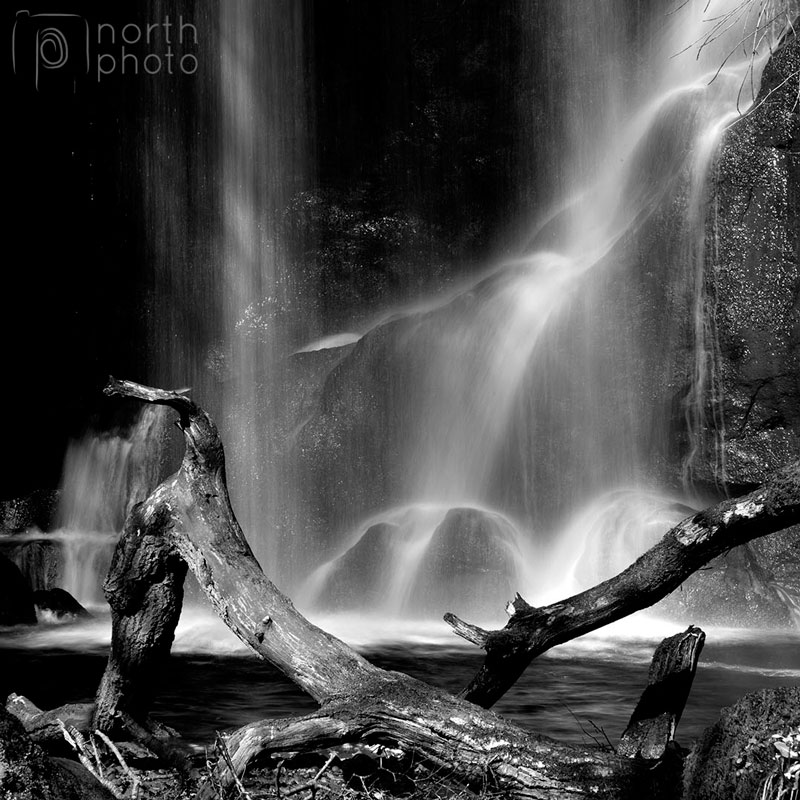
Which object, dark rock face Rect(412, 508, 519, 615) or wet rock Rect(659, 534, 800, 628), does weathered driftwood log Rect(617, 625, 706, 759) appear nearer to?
wet rock Rect(659, 534, 800, 628)

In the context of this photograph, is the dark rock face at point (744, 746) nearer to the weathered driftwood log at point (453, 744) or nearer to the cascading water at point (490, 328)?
the weathered driftwood log at point (453, 744)

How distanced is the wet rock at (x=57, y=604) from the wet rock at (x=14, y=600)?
112 mm

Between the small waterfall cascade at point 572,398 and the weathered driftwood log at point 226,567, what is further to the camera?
the small waterfall cascade at point 572,398

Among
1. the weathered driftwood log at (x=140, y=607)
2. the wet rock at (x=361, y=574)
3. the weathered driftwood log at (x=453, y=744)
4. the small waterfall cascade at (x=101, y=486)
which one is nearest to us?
the weathered driftwood log at (x=453, y=744)

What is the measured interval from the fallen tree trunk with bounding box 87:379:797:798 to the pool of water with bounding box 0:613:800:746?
6.84ft

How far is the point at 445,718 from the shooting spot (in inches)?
126

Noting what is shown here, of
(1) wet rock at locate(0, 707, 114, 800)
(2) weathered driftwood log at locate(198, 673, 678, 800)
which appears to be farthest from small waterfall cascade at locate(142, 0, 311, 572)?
(1) wet rock at locate(0, 707, 114, 800)

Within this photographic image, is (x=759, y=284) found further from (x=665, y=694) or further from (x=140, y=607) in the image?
(x=140, y=607)

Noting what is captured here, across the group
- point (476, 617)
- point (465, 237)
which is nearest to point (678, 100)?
point (465, 237)

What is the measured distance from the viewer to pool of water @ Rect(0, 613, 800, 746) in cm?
621

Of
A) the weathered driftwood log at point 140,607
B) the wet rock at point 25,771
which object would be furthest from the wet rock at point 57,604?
the wet rock at point 25,771

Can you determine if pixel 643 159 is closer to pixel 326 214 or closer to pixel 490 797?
pixel 326 214

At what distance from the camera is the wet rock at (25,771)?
2.22m

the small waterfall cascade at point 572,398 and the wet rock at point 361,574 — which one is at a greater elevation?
the small waterfall cascade at point 572,398
